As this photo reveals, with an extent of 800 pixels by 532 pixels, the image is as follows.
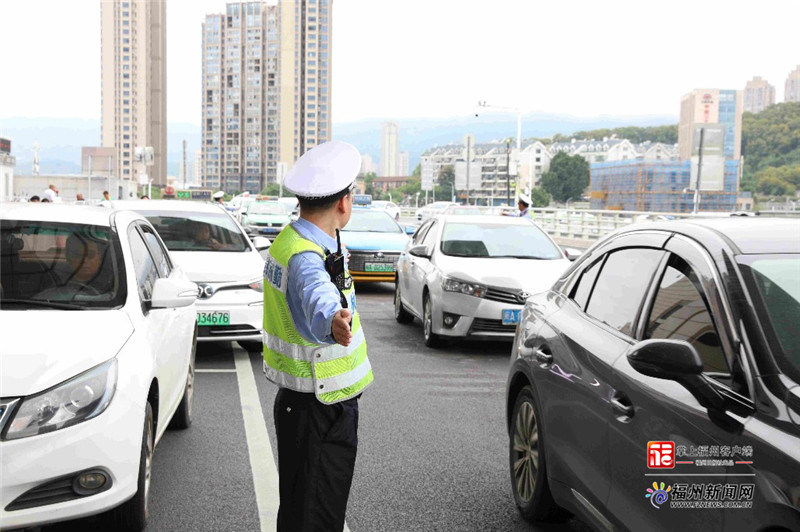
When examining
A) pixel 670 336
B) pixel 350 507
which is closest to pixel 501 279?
pixel 350 507

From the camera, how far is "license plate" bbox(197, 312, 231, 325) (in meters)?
8.72

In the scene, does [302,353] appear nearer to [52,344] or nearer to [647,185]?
[52,344]

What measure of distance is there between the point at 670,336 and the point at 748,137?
125203 millimetres

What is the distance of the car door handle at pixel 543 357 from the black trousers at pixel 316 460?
1454mm

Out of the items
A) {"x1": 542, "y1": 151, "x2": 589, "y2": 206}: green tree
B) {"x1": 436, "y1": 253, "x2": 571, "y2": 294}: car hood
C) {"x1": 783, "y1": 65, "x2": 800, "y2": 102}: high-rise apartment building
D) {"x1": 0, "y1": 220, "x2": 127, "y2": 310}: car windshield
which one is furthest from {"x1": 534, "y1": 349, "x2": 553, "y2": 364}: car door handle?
{"x1": 783, "y1": 65, "x2": 800, "y2": 102}: high-rise apartment building

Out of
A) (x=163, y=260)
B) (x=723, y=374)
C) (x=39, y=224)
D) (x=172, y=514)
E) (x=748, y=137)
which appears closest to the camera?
(x=723, y=374)

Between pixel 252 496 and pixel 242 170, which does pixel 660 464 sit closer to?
pixel 252 496

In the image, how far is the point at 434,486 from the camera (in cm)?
496

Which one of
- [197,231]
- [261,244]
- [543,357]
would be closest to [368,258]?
[261,244]

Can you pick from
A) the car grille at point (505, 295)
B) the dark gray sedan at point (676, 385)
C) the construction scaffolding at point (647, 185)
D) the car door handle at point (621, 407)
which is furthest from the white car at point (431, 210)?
the construction scaffolding at point (647, 185)

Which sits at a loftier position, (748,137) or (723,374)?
(748,137)

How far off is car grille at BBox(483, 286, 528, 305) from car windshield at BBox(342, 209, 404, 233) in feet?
25.8

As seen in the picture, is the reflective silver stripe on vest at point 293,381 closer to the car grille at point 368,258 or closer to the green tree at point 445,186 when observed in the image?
the car grille at point 368,258

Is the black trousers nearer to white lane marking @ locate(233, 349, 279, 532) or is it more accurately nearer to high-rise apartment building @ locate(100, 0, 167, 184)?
white lane marking @ locate(233, 349, 279, 532)
